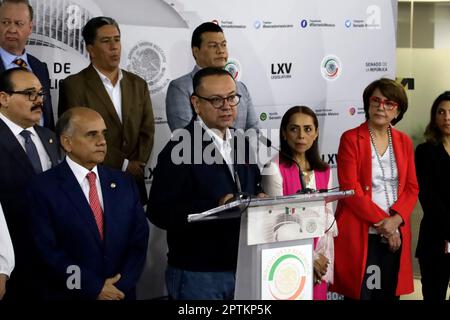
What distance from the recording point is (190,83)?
5453mm

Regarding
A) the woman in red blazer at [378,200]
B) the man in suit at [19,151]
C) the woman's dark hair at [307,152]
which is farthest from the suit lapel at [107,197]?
the woman in red blazer at [378,200]

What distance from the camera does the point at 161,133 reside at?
578 cm

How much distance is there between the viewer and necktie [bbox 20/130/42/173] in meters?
4.22

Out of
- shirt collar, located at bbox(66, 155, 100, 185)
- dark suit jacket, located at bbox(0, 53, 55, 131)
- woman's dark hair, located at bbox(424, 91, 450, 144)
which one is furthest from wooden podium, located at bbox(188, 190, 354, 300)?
woman's dark hair, located at bbox(424, 91, 450, 144)

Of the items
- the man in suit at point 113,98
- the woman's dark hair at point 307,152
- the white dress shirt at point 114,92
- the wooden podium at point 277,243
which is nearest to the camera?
the wooden podium at point 277,243

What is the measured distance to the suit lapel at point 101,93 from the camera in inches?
199

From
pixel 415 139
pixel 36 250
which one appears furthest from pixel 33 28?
pixel 415 139

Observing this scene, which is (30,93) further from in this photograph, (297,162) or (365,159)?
(365,159)

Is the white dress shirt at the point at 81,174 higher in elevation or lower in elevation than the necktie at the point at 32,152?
lower

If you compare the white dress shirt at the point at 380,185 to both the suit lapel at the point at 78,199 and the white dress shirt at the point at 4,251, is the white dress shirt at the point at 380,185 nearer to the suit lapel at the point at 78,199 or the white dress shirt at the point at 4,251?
the suit lapel at the point at 78,199

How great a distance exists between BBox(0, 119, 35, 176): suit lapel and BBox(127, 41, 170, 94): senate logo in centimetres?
160
